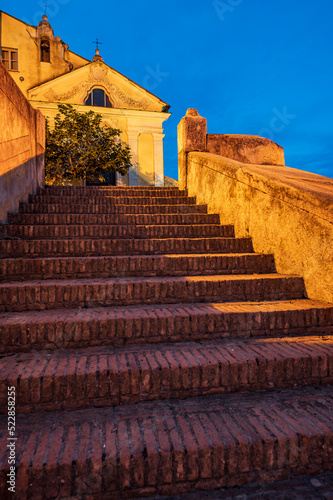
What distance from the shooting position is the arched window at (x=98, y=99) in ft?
58.6

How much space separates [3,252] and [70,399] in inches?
90.9

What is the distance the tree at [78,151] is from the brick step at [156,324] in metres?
10.5

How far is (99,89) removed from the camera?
18078 millimetres

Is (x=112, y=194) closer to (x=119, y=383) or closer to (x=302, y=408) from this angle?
(x=119, y=383)

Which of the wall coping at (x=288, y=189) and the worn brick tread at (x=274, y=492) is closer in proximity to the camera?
the worn brick tread at (x=274, y=492)

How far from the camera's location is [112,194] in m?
5.86

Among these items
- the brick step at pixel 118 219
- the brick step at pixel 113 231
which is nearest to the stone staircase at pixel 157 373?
the brick step at pixel 113 231

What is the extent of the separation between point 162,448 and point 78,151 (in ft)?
41.9

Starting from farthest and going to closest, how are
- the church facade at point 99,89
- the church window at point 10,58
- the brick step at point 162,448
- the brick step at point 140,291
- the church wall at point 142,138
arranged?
the church window at point 10,58, the church wall at point 142,138, the church facade at point 99,89, the brick step at point 140,291, the brick step at point 162,448

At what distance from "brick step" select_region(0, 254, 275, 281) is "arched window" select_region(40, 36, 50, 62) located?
20619 mm

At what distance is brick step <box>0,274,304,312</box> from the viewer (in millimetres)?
2732

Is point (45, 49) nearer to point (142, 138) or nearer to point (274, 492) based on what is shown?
point (142, 138)

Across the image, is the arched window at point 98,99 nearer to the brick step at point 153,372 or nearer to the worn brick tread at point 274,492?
the brick step at point 153,372

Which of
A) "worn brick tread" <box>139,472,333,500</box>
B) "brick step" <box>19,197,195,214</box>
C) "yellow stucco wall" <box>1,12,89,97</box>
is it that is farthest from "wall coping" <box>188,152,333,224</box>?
"yellow stucco wall" <box>1,12,89,97</box>
